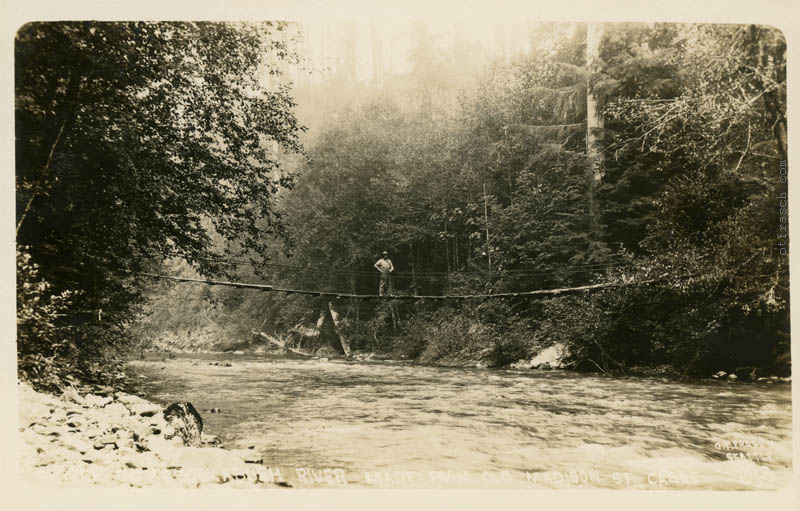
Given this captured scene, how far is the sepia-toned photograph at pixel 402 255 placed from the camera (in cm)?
330

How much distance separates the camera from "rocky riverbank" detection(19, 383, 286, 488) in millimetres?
3197

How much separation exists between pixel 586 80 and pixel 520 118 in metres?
0.50

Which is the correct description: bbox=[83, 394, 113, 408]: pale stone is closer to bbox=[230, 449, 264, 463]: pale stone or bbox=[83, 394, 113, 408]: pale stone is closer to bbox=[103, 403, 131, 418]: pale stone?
bbox=[103, 403, 131, 418]: pale stone

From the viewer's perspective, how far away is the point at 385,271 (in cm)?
Answer: 383

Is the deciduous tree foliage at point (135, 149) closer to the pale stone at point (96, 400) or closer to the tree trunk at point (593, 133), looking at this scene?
the pale stone at point (96, 400)

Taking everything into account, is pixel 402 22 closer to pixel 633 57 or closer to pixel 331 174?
pixel 331 174

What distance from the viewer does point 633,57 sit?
3.49 meters

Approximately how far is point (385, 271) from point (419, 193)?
629 mm

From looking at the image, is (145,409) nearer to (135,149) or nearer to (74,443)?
(74,443)

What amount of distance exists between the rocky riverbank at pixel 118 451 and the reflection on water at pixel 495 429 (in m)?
0.13

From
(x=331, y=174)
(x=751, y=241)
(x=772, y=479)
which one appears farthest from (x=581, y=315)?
(x=331, y=174)

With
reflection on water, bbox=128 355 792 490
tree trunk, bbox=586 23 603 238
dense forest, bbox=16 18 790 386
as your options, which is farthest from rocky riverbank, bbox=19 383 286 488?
tree trunk, bbox=586 23 603 238

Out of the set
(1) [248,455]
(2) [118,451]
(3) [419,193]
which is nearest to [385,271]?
(3) [419,193]

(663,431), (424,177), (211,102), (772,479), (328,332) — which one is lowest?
(772,479)
